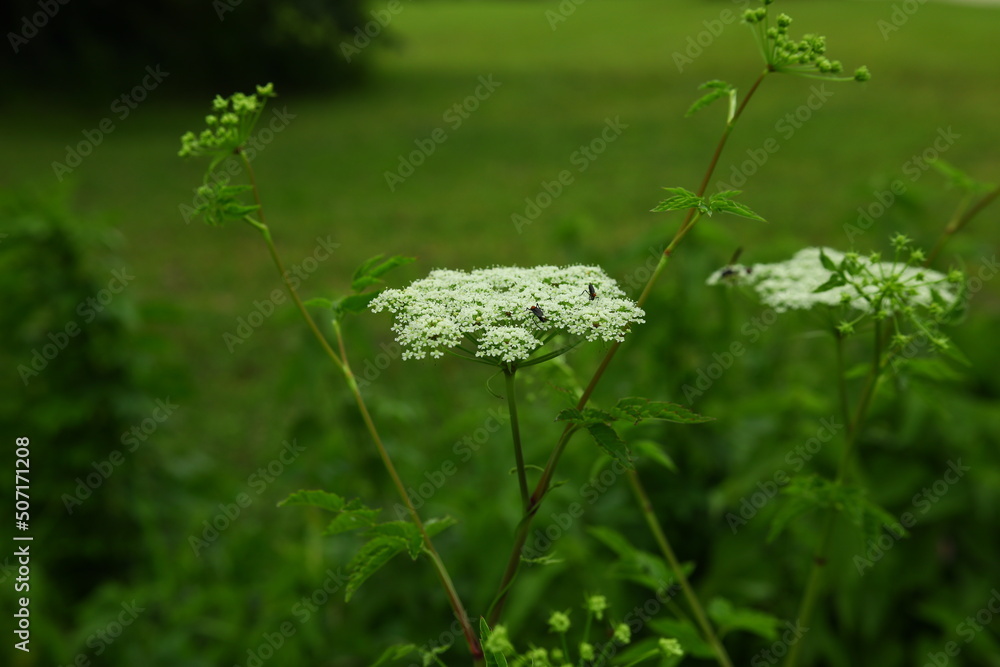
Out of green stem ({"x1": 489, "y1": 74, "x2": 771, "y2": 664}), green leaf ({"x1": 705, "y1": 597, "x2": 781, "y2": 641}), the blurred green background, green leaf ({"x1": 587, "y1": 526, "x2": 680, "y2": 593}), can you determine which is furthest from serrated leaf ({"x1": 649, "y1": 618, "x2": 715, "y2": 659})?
the blurred green background

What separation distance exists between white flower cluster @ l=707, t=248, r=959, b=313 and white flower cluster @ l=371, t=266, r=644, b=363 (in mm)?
679

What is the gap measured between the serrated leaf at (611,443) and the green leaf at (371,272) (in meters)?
0.64

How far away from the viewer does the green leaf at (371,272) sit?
6.44 feet

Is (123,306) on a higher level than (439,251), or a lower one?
higher

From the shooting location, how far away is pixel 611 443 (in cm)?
162

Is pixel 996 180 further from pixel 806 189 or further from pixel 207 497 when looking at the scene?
pixel 207 497

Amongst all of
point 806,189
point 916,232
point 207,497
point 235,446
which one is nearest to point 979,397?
point 916,232

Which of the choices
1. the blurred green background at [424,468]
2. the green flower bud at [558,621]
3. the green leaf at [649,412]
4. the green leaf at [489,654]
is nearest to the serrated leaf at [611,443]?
the green leaf at [649,412]

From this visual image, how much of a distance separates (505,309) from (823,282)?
1.19 m

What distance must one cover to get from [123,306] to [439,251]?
26.8ft

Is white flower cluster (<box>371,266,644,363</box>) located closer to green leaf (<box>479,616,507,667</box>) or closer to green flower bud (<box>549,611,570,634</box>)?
green leaf (<box>479,616,507,667</box>)

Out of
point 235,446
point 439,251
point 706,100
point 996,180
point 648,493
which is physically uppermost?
point 706,100

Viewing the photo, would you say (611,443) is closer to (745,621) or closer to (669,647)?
(669,647)

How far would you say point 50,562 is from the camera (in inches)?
200
